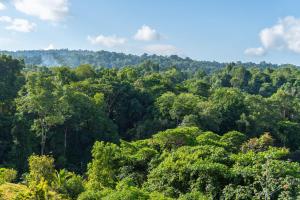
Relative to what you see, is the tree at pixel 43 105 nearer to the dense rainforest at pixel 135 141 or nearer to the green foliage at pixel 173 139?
the dense rainforest at pixel 135 141

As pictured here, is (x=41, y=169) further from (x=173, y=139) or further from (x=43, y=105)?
(x=43, y=105)

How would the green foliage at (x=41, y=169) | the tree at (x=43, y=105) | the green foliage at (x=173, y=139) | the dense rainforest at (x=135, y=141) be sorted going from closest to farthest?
the dense rainforest at (x=135, y=141), the green foliage at (x=41, y=169), the green foliage at (x=173, y=139), the tree at (x=43, y=105)

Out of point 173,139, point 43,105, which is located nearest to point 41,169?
point 173,139

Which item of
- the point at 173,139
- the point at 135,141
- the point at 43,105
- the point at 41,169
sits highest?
the point at 43,105

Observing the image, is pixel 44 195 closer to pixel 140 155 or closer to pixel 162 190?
pixel 162 190

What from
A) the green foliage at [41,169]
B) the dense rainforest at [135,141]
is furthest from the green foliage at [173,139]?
the green foliage at [41,169]

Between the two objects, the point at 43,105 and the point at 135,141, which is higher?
the point at 43,105

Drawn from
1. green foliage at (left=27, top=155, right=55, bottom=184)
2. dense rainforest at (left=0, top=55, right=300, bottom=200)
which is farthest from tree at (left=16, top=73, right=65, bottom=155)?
green foliage at (left=27, top=155, right=55, bottom=184)

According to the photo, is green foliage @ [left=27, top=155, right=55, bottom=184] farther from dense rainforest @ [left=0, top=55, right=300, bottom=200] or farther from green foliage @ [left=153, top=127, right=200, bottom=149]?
green foliage @ [left=153, top=127, right=200, bottom=149]
